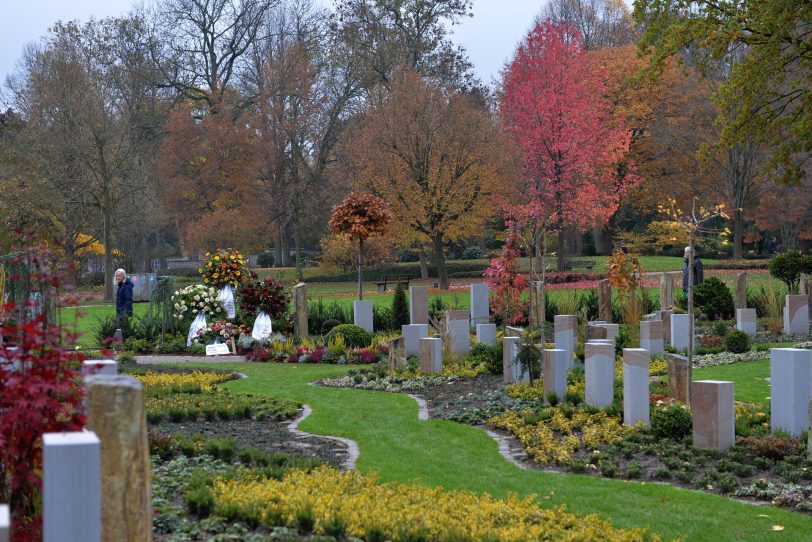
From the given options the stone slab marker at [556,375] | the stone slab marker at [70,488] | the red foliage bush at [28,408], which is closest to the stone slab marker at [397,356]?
the stone slab marker at [556,375]

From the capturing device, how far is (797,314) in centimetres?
1688

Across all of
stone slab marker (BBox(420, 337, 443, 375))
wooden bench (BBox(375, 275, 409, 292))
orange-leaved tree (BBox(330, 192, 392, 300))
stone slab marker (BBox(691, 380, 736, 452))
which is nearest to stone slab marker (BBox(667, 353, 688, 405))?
stone slab marker (BBox(691, 380, 736, 452))

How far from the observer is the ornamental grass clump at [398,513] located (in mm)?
5227

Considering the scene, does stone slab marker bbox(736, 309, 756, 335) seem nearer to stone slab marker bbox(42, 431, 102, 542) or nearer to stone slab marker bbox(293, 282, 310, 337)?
stone slab marker bbox(293, 282, 310, 337)

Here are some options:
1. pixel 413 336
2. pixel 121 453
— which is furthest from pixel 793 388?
pixel 413 336

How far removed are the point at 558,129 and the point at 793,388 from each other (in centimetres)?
2507

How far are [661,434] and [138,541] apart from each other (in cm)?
586

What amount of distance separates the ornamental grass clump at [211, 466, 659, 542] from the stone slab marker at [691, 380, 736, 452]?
238cm

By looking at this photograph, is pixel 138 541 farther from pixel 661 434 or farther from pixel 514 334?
pixel 514 334

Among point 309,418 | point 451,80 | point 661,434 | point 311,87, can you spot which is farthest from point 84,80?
point 661,434

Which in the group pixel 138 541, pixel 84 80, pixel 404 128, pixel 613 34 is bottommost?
pixel 138 541

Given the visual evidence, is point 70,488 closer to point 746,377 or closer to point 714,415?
point 714,415

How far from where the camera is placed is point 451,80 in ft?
141

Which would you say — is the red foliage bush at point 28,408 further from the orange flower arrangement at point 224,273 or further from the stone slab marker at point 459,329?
the orange flower arrangement at point 224,273
